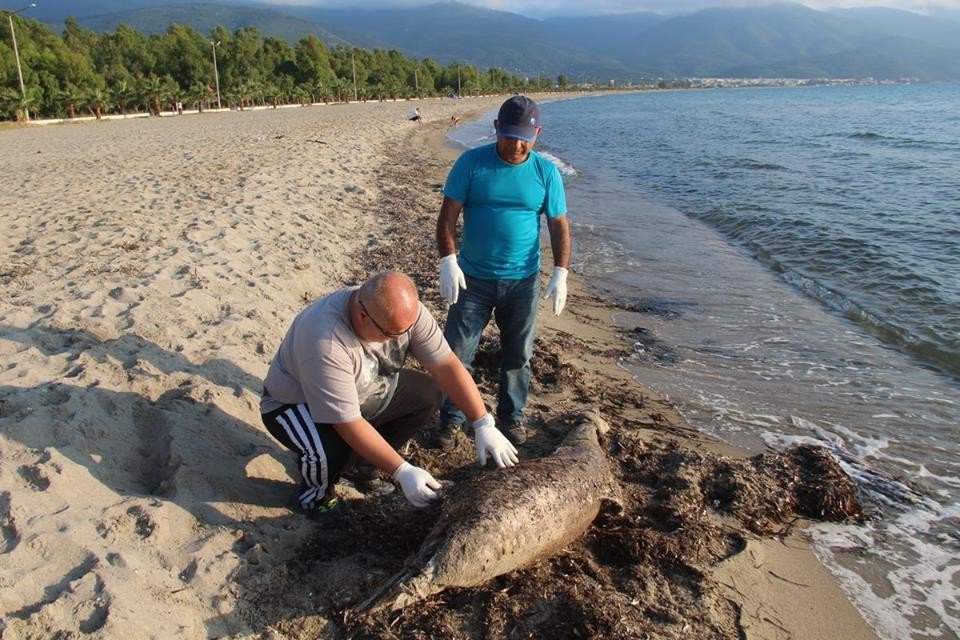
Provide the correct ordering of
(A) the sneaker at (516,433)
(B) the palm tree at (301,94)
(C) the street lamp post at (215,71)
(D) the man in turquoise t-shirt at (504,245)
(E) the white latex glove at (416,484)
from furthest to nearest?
(B) the palm tree at (301,94) < (C) the street lamp post at (215,71) < (A) the sneaker at (516,433) < (D) the man in turquoise t-shirt at (504,245) < (E) the white latex glove at (416,484)

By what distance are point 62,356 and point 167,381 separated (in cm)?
76


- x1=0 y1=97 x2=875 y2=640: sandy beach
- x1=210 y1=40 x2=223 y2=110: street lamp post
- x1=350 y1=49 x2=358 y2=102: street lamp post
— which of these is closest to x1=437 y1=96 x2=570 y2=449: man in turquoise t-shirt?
x1=0 y1=97 x2=875 y2=640: sandy beach

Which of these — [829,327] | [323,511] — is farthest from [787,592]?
[829,327]

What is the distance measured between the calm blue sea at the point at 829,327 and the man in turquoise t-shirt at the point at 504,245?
1.63 m

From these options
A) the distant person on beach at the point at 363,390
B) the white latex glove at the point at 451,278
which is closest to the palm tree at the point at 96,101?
the white latex glove at the point at 451,278

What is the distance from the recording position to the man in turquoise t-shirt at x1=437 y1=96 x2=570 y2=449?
4020 millimetres

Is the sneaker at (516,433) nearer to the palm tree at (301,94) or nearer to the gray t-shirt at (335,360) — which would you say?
the gray t-shirt at (335,360)

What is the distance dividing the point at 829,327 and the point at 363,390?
19.3 feet

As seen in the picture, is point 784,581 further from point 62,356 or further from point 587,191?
point 587,191

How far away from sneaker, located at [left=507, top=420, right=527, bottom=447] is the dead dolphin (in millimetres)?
786

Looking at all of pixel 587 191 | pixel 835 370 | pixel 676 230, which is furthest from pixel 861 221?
pixel 835 370

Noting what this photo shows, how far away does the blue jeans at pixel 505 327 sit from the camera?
13.9 ft

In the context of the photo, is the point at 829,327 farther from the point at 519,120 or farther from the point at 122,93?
the point at 122,93

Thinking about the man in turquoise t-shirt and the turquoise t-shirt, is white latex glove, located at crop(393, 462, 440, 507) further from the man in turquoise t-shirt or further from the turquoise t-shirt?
the turquoise t-shirt
